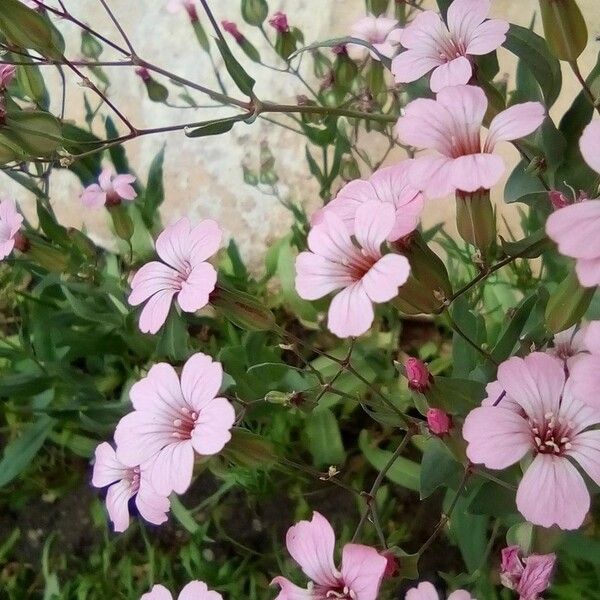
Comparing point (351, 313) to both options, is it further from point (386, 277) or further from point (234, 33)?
point (234, 33)

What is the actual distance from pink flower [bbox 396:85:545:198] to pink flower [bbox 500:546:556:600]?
196 millimetres

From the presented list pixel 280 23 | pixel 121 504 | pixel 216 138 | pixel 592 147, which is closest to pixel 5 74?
pixel 280 23

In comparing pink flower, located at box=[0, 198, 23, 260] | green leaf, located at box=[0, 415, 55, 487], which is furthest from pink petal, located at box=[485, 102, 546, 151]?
green leaf, located at box=[0, 415, 55, 487]

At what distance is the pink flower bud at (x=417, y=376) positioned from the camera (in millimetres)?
357

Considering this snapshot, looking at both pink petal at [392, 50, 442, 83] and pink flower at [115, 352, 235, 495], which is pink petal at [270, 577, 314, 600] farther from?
pink petal at [392, 50, 442, 83]

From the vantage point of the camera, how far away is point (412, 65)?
0.40 m

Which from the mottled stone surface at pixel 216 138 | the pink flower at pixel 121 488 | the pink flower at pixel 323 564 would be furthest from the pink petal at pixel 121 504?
the mottled stone surface at pixel 216 138

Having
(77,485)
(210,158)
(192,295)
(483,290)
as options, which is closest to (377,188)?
(192,295)

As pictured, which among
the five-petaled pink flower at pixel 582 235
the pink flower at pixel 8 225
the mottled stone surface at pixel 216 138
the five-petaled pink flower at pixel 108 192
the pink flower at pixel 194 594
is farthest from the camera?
the mottled stone surface at pixel 216 138

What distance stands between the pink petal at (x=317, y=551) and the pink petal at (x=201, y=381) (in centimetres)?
8

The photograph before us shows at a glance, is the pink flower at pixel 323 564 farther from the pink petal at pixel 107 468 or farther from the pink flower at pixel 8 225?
the pink flower at pixel 8 225

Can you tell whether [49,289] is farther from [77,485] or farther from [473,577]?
[473,577]

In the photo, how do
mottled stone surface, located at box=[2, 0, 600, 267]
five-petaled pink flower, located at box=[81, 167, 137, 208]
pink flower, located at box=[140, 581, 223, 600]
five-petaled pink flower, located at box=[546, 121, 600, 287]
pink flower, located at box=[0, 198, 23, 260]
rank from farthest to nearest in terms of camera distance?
1. mottled stone surface, located at box=[2, 0, 600, 267]
2. five-petaled pink flower, located at box=[81, 167, 137, 208]
3. pink flower, located at box=[0, 198, 23, 260]
4. pink flower, located at box=[140, 581, 223, 600]
5. five-petaled pink flower, located at box=[546, 121, 600, 287]

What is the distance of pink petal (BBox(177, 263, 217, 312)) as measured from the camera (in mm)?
371
